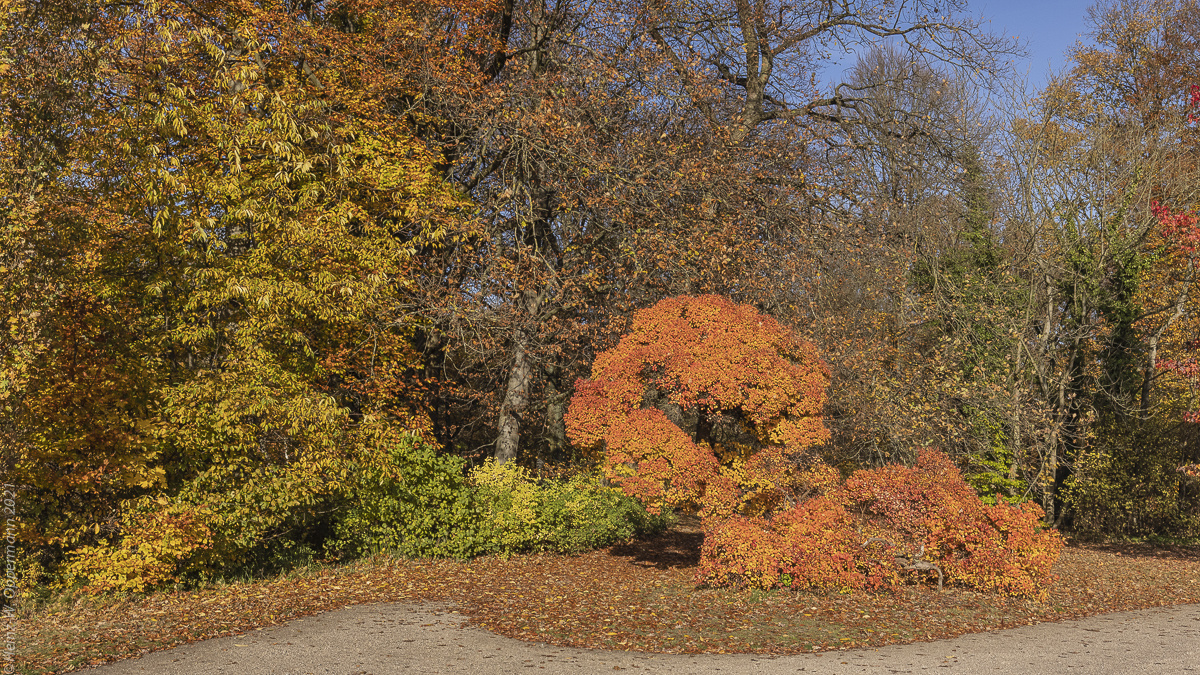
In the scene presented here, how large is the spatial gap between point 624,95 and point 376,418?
300 inches

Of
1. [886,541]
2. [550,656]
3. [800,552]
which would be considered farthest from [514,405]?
[550,656]

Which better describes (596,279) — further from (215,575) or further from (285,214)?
(215,575)

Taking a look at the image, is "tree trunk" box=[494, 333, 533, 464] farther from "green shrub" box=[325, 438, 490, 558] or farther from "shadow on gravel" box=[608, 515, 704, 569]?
"shadow on gravel" box=[608, 515, 704, 569]

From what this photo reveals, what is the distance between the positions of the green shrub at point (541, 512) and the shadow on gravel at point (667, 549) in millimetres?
461

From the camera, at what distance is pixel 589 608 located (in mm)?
9375

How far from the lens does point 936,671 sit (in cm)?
671

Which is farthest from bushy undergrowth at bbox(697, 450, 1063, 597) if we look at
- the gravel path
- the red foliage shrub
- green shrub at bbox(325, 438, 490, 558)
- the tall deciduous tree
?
the tall deciduous tree

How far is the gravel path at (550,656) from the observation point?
6.69 meters

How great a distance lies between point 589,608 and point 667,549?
6213 mm

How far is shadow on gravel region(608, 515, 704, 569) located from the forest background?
293cm

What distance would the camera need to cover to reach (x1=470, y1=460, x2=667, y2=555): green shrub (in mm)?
13023

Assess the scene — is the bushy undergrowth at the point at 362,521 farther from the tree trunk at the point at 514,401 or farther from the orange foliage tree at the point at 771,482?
the orange foliage tree at the point at 771,482

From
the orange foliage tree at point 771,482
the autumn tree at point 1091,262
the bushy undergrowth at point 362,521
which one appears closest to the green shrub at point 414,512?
the bushy undergrowth at point 362,521

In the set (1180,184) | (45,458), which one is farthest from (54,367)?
(1180,184)
